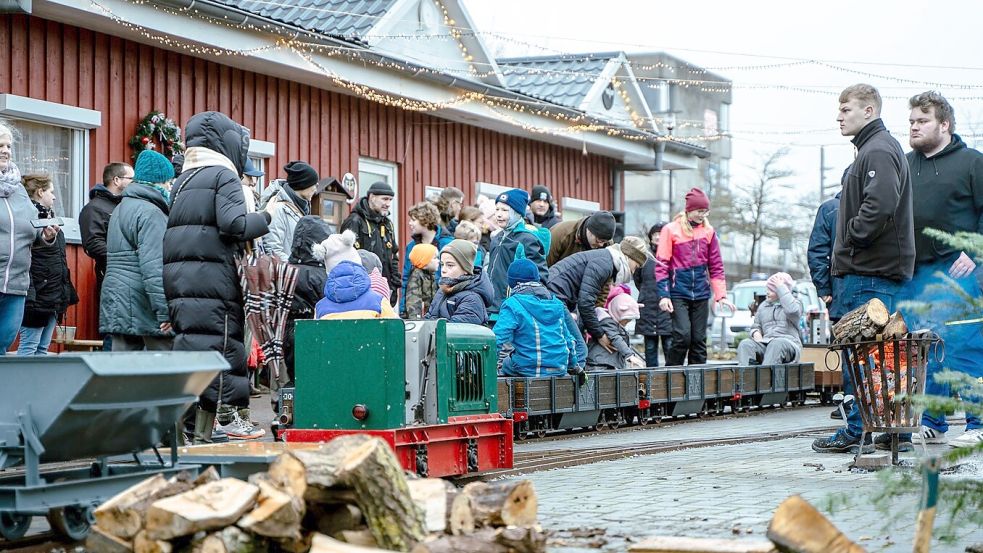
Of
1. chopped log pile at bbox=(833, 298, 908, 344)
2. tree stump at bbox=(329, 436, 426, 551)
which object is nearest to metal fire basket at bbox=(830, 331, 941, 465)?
chopped log pile at bbox=(833, 298, 908, 344)

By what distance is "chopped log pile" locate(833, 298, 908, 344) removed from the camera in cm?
842

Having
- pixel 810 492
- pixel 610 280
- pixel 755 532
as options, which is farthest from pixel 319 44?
pixel 755 532

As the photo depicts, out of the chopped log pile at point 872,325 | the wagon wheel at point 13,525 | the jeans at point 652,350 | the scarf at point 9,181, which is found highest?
the scarf at point 9,181

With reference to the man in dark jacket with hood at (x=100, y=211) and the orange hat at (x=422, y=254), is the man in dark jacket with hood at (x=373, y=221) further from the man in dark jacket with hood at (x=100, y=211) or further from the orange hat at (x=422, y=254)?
the man in dark jacket with hood at (x=100, y=211)

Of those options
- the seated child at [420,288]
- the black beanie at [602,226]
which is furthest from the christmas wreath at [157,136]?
the black beanie at [602,226]

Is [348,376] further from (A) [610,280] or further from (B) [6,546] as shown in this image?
(A) [610,280]

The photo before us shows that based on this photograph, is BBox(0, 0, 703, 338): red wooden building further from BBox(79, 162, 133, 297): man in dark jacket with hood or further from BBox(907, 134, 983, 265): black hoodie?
BBox(907, 134, 983, 265): black hoodie

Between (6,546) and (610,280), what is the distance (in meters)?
7.82

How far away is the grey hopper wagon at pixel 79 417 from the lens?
557cm

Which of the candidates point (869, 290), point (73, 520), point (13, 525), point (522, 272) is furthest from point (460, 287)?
point (13, 525)

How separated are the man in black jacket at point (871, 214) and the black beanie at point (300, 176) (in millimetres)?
4648

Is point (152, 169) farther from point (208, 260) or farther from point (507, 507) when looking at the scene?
point (507, 507)

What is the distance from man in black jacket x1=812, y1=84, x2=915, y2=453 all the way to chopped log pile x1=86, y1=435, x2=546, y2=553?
186 inches

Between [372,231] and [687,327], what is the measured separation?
406cm
